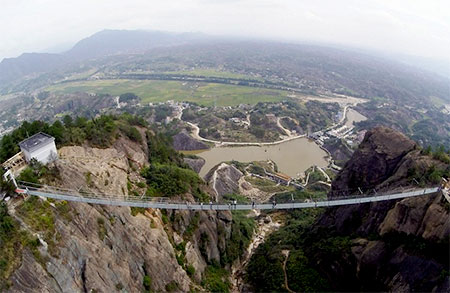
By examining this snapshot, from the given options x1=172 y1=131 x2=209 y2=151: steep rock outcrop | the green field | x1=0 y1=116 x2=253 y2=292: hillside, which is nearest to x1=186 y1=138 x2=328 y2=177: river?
x1=172 y1=131 x2=209 y2=151: steep rock outcrop

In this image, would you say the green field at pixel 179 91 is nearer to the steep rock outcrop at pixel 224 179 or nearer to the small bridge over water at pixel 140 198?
the steep rock outcrop at pixel 224 179

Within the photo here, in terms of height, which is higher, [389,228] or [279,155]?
[389,228]

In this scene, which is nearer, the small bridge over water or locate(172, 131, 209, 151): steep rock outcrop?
the small bridge over water

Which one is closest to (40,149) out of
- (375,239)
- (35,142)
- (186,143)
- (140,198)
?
(35,142)

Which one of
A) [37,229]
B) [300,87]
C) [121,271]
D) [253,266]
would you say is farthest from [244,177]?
[300,87]

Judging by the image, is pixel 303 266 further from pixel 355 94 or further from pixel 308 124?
pixel 355 94

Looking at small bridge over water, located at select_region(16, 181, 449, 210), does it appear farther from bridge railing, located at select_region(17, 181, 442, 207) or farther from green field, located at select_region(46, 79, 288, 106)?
green field, located at select_region(46, 79, 288, 106)

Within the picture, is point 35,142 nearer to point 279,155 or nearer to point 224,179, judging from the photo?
point 224,179
